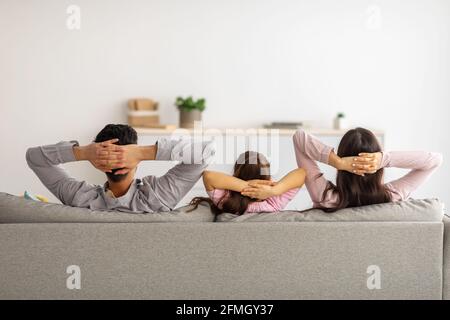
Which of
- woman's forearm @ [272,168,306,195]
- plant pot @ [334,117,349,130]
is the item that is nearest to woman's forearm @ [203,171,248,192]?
woman's forearm @ [272,168,306,195]

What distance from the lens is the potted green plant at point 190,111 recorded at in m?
5.95

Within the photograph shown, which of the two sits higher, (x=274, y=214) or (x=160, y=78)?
(x=160, y=78)

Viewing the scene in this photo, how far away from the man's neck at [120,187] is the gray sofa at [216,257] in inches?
8.2

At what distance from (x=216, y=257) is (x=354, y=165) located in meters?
0.59

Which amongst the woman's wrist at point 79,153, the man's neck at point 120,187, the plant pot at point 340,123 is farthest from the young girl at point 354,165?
the plant pot at point 340,123

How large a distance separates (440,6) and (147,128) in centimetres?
282

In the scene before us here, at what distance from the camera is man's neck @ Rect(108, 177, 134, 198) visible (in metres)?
2.55

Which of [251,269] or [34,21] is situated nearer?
[251,269]

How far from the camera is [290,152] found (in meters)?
5.77
